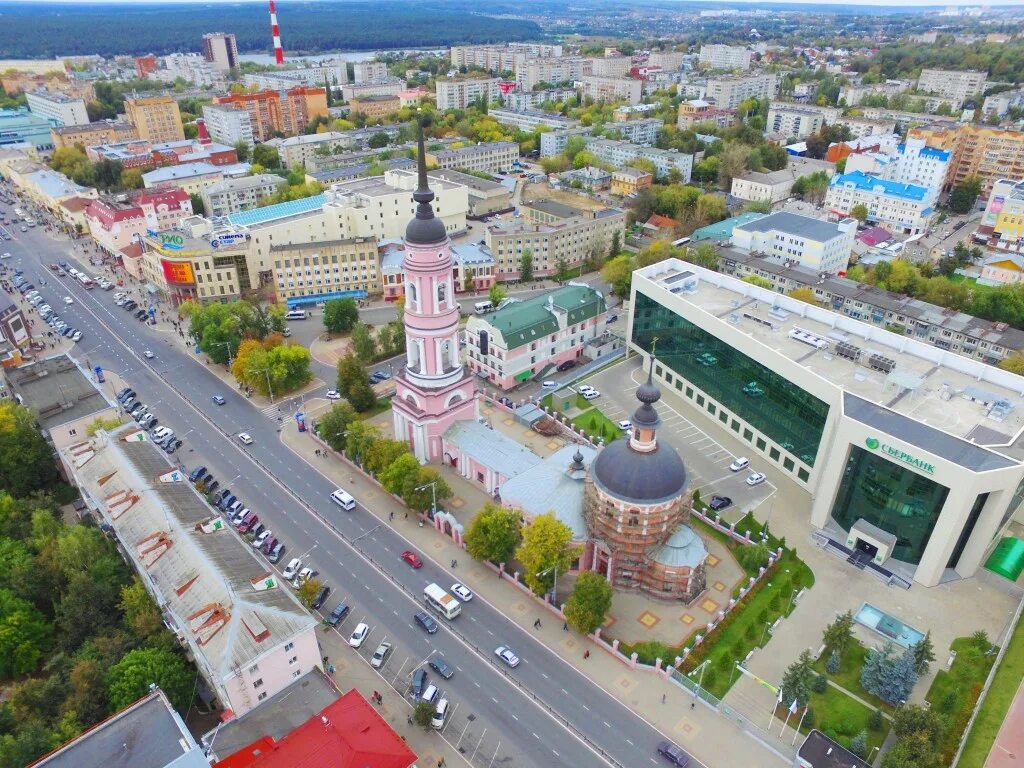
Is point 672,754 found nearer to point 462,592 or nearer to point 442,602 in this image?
point 462,592

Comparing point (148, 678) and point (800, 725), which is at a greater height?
point (148, 678)

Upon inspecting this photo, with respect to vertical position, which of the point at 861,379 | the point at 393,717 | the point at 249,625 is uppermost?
the point at 861,379

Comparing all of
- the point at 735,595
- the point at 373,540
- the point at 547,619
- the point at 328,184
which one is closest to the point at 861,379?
the point at 735,595

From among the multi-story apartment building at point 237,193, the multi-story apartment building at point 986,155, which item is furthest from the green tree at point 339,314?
the multi-story apartment building at point 986,155

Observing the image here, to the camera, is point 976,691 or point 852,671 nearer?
point 976,691

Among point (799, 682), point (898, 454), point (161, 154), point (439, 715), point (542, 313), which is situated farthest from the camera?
point (161, 154)

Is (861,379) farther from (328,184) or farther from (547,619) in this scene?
(328,184)

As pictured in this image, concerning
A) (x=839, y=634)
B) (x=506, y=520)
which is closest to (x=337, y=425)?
(x=506, y=520)
